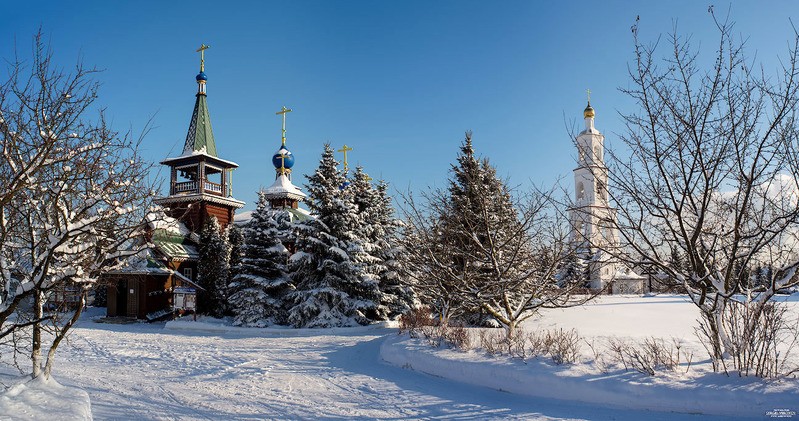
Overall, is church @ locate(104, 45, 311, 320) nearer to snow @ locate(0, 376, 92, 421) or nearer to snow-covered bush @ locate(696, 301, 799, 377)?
snow @ locate(0, 376, 92, 421)

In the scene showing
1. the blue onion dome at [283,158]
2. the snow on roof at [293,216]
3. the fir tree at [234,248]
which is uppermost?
the blue onion dome at [283,158]

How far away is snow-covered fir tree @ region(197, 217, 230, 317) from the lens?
26.8 meters

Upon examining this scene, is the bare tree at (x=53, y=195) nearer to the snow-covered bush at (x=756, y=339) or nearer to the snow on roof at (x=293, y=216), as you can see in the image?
the snow-covered bush at (x=756, y=339)

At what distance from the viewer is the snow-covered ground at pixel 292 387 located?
7195mm

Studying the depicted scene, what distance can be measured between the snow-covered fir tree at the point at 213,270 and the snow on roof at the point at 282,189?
8.29 meters

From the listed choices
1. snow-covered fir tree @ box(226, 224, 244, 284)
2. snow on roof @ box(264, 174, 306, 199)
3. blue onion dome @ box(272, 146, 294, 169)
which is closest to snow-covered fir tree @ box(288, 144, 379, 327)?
snow-covered fir tree @ box(226, 224, 244, 284)

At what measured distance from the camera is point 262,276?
2316cm

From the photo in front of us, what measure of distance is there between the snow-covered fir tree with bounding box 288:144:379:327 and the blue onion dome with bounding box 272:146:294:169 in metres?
18.9

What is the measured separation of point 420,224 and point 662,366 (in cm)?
667

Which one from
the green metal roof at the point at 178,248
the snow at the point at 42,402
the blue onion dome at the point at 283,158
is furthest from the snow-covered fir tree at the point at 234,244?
the snow at the point at 42,402

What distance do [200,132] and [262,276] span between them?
626 inches

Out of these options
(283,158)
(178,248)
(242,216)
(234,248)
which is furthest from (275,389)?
(242,216)

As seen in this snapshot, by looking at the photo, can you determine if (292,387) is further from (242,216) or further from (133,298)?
(242,216)

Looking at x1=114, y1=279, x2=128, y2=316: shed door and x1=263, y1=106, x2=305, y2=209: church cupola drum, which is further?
x1=263, y1=106, x2=305, y2=209: church cupola drum
